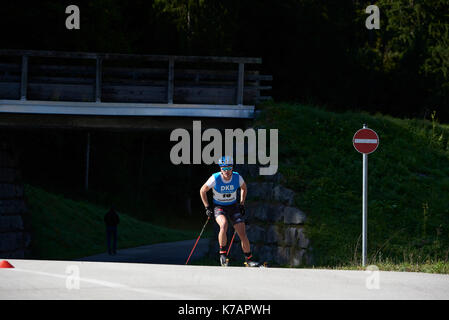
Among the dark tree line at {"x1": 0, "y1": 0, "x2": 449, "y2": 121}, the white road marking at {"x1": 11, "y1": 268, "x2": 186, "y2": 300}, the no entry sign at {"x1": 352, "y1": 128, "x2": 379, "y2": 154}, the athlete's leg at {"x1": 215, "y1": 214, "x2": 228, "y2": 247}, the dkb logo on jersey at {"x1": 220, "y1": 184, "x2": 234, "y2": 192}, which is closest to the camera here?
the white road marking at {"x1": 11, "y1": 268, "x2": 186, "y2": 300}

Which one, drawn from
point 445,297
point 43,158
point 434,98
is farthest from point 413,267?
point 43,158

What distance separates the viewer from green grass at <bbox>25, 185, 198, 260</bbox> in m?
29.3

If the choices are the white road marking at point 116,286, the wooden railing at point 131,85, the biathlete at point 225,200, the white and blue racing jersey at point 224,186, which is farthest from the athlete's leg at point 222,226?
the wooden railing at point 131,85

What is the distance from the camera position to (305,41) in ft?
155

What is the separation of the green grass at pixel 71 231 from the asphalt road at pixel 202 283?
14636 mm

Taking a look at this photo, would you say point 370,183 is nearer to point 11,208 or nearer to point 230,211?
point 230,211

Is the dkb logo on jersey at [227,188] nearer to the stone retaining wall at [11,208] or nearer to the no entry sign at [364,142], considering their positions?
the no entry sign at [364,142]

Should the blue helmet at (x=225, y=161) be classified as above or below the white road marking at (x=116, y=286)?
above

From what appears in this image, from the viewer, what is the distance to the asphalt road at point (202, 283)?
368 inches

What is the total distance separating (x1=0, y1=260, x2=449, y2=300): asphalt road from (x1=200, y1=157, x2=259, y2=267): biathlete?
1.32 meters

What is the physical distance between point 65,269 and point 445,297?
6111 millimetres

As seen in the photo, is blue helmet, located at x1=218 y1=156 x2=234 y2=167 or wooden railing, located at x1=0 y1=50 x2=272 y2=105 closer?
blue helmet, located at x1=218 y1=156 x2=234 y2=167

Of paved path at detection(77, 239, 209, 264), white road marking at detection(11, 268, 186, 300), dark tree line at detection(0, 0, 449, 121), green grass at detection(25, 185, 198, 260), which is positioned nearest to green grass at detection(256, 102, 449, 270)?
paved path at detection(77, 239, 209, 264)

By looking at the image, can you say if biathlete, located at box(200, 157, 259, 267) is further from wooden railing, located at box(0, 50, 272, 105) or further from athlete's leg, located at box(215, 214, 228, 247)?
wooden railing, located at box(0, 50, 272, 105)
